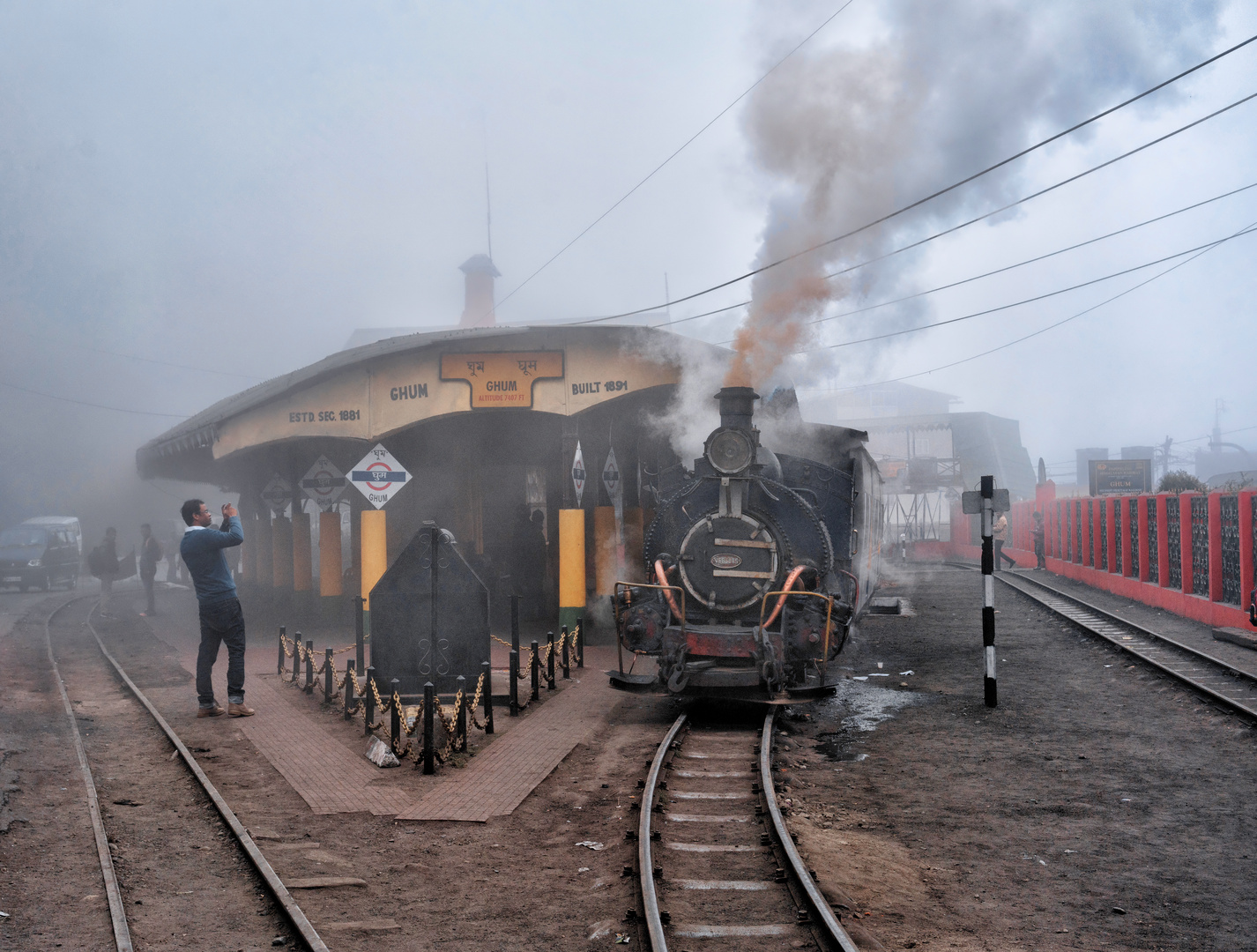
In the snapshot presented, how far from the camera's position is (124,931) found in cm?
464

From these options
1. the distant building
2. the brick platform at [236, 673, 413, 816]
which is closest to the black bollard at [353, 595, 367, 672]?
the brick platform at [236, 673, 413, 816]

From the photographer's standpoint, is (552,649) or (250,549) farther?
(250,549)

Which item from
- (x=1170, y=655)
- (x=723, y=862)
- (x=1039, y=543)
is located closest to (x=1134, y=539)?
(x=1170, y=655)

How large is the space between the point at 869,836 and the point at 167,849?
4435 mm

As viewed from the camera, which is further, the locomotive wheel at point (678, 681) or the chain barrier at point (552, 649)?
the chain barrier at point (552, 649)

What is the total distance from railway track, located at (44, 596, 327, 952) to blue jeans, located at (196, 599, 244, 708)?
540mm

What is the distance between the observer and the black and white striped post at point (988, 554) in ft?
33.6

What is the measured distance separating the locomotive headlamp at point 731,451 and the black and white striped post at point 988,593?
2.54 m

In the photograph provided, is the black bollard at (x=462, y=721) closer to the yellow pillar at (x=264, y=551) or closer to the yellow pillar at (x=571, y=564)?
the yellow pillar at (x=571, y=564)

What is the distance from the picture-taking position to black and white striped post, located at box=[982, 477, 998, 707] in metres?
10.2

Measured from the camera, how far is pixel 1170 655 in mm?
13250

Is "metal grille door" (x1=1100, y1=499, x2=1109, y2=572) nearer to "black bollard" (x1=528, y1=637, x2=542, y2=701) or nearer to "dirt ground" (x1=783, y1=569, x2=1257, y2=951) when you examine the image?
"dirt ground" (x1=783, y1=569, x2=1257, y2=951)

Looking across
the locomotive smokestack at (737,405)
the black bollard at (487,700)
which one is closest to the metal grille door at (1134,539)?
the locomotive smokestack at (737,405)

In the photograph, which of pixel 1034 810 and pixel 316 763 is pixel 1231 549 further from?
pixel 316 763
